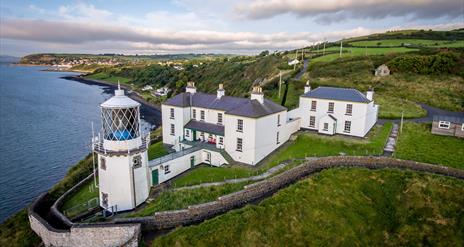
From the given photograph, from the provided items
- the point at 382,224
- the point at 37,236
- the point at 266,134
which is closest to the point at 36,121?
the point at 37,236

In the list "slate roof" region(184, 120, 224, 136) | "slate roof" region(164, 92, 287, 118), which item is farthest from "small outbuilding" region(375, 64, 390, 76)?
"slate roof" region(184, 120, 224, 136)

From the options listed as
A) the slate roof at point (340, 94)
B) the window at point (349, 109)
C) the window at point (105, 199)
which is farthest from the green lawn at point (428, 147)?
the window at point (105, 199)

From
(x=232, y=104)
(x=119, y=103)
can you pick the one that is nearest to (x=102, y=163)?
(x=119, y=103)

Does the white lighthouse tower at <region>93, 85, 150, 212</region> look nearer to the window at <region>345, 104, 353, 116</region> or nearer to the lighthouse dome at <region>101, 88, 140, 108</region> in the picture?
the lighthouse dome at <region>101, 88, 140, 108</region>

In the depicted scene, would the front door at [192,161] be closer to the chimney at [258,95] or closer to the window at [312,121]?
the chimney at [258,95]

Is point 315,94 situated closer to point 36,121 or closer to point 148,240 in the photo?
point 148,240

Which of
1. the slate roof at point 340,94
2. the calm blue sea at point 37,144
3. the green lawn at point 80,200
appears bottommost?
the calm blue sea at point 37,144

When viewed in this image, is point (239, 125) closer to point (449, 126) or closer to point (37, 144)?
point (449, 126)
